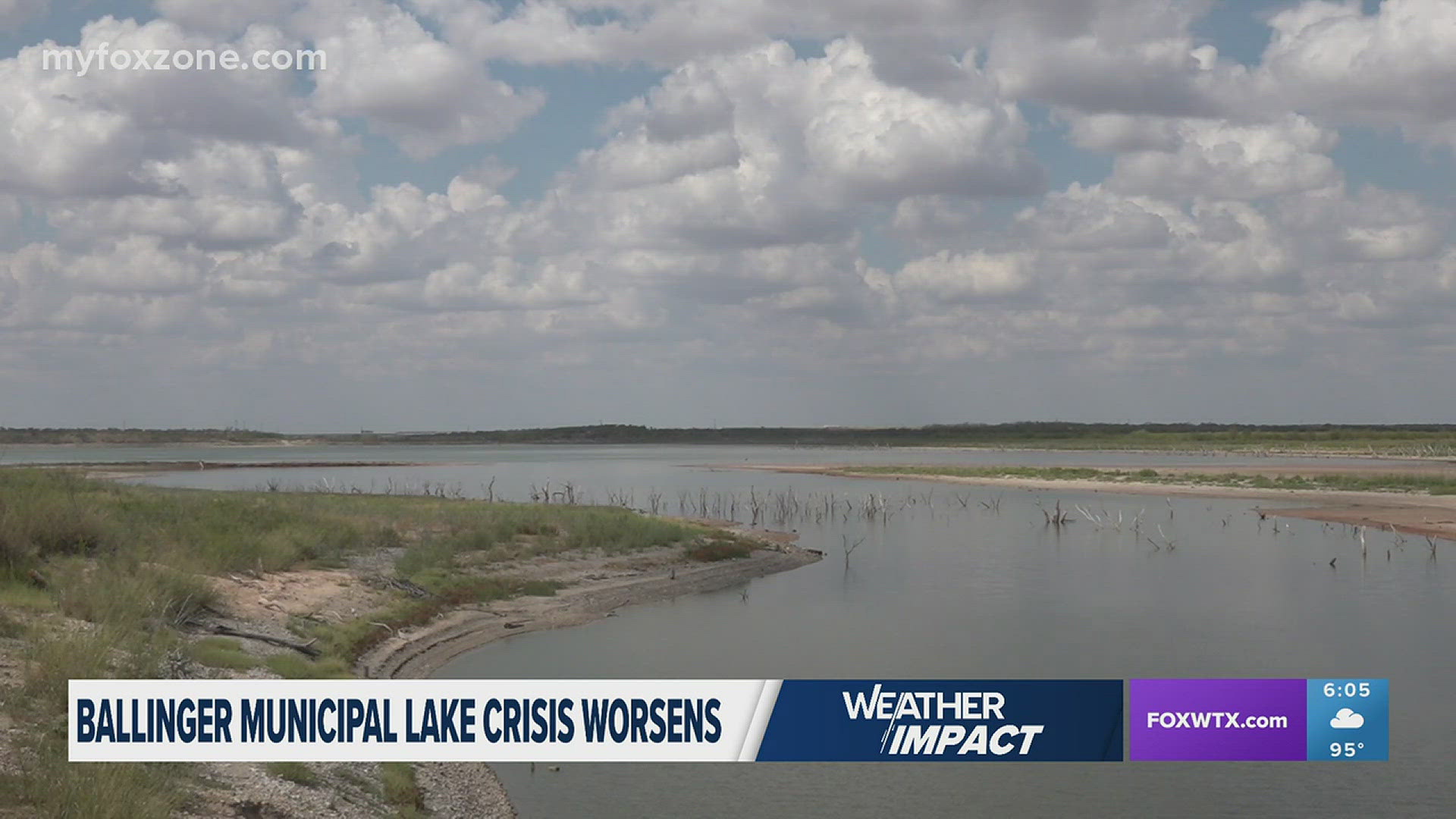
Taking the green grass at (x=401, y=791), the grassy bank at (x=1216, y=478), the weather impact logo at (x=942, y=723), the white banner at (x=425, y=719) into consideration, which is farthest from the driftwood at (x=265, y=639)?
the grassy bank at (x=1216, y=478)

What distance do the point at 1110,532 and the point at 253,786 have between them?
166 ft

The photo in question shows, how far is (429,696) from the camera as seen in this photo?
12383mm

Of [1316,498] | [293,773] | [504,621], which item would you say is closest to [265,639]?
[293,773]

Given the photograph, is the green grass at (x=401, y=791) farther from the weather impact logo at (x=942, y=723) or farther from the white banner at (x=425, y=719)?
the weather impact logo at (x=942, y=723)

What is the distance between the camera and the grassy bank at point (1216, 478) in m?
76.1

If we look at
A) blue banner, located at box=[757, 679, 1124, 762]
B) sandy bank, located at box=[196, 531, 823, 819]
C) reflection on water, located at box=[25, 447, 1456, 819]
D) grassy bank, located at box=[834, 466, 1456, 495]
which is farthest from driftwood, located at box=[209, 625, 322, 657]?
grassy bank, located at box=[834, 466, 1456, 495]

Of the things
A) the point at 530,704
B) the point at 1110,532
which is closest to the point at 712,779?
the point at 530,704

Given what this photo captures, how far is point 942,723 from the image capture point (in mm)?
12820

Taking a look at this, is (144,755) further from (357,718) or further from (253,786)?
(357,718)

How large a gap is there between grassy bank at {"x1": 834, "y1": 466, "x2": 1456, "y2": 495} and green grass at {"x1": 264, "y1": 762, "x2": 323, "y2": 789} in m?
74.8

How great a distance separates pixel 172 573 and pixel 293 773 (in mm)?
9588

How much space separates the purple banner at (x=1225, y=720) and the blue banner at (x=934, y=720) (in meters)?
2.69

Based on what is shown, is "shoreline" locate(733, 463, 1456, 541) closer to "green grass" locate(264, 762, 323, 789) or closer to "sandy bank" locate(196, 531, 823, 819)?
"sandy bank" locate(196, 531, 823, 819)

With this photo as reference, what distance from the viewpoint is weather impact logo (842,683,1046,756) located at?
40.7ft
